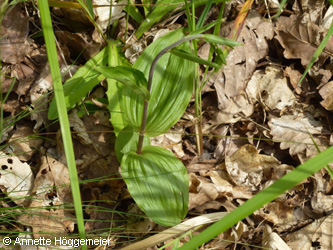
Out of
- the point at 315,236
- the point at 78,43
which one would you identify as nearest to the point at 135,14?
the point at 78,43

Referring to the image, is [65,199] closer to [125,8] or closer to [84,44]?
[84,44]

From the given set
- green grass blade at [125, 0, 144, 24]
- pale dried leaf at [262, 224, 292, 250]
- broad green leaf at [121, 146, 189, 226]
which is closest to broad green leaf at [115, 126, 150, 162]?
broad green leaf at [121, 146, 189, 226]

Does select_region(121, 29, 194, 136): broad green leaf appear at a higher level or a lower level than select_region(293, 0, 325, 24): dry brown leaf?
lower

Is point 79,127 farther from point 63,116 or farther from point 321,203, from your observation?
point 321,203

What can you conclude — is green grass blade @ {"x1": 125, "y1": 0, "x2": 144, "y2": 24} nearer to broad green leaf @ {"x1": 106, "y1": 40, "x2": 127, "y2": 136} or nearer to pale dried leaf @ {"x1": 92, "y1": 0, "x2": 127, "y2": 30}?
pale dried leaf @ {"x1": 92, "y1": 0, "x2": 127, "y2": 30}

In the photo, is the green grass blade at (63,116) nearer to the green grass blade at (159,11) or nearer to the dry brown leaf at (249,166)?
the green grass blade at (159,11)

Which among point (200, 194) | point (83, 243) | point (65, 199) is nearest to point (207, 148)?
point (200, 194)

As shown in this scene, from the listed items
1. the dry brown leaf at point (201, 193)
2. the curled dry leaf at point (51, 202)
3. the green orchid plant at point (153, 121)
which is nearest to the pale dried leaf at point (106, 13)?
the green orchid plant at point (153, 121)
